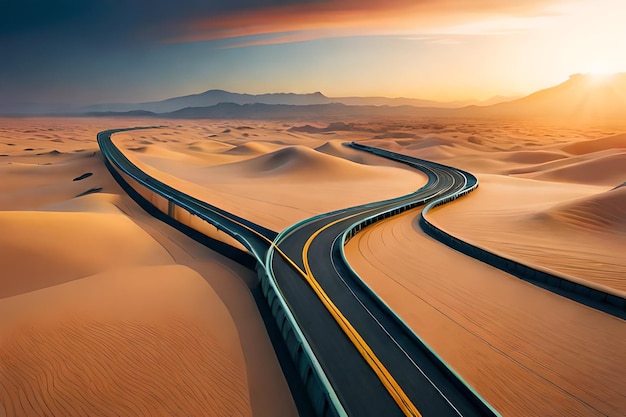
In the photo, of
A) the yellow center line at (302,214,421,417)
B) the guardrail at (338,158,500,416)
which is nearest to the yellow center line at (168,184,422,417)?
the yellow center line at (302,214,421,417)

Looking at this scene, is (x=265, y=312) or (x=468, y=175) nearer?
(x=265, y=312)

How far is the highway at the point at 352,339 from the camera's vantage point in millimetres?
9109

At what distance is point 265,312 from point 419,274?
7.50m

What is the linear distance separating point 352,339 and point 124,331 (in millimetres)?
6750

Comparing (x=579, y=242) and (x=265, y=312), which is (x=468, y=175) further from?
(x=265, y=312)

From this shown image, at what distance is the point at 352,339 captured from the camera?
11758 millimetres

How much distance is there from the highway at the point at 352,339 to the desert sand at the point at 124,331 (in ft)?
4.63

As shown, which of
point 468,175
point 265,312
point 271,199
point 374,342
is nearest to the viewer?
point 374,342

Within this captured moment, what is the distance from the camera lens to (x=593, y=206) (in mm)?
Result: 24766

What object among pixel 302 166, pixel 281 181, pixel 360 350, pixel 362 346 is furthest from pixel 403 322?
pixel 302 166

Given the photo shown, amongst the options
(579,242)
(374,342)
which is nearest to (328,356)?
(374,342)

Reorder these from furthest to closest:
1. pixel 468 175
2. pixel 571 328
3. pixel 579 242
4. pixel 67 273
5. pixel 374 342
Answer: pixel 468 175 < pixel 579 242 < pixel 67 273 < pixel 571 328 < pixel 374 342

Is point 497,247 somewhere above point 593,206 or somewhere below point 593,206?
below

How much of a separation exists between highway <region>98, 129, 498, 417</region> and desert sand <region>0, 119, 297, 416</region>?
1.41 metres
